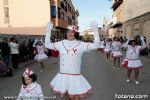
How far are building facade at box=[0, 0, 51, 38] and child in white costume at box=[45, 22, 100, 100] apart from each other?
4238cm

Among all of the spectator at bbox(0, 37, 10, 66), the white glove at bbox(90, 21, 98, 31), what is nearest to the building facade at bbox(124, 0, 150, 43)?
the spectator at bbox(0, 37, 10, 66)

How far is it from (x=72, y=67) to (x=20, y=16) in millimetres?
43295

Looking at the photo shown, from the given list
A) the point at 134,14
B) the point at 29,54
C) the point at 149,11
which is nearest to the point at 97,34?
the point at 29,54

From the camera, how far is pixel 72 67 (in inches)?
262

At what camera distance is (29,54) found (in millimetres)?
26172

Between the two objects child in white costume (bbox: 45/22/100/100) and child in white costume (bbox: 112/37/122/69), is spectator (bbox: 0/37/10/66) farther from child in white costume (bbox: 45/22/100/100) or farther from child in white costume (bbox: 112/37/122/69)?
child in white costume (bbox: 45/22/100/100)

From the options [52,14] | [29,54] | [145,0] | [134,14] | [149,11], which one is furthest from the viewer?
[52,14]

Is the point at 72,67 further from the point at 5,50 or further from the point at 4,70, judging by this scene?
the point at 5,50

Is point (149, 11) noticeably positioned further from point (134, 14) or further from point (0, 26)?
point (0, 26)

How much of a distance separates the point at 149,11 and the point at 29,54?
48.9ft

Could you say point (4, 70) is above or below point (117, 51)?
below

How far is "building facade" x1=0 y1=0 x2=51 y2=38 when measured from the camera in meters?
48.9

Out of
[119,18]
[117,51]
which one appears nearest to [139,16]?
[117,51]

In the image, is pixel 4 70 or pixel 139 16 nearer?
pixel 4 70
